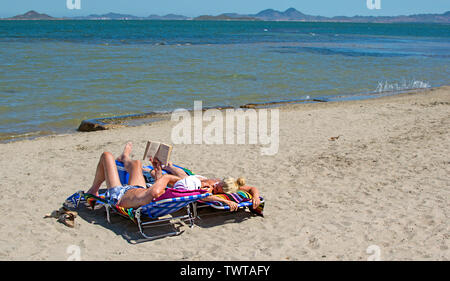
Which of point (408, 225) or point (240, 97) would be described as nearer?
point (408, 225)

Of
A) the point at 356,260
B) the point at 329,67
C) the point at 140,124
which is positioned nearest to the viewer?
the point at 356,260

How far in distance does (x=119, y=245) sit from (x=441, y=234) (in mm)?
3262

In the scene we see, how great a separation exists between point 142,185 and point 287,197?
6.40 ft

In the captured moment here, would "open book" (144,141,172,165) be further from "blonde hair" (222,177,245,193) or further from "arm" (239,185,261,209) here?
"arm" (239,185,261,209)

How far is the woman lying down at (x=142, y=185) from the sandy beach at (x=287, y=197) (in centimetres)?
33

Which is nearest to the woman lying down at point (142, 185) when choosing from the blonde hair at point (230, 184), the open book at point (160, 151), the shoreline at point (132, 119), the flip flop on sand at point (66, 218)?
the blonde hair at point (230, 184)

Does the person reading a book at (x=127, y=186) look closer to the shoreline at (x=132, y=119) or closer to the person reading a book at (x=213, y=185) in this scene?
the person reading a book at (x=213, y=185)

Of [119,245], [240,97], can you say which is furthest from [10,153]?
[240,97]

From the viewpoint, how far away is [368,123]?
1084 cm

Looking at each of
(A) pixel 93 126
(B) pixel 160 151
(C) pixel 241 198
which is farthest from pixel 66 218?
(A) pixel 93 126

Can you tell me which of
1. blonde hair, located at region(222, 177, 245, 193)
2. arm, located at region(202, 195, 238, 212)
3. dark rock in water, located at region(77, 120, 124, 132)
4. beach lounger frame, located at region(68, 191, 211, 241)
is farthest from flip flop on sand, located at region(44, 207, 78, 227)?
dark rock in water, located at region(77, 120, 124, 132)

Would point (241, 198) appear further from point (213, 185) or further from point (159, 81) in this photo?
point (159, 81)

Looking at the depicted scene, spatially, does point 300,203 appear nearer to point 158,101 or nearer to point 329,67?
point 158,101

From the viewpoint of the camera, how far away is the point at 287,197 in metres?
6.29
